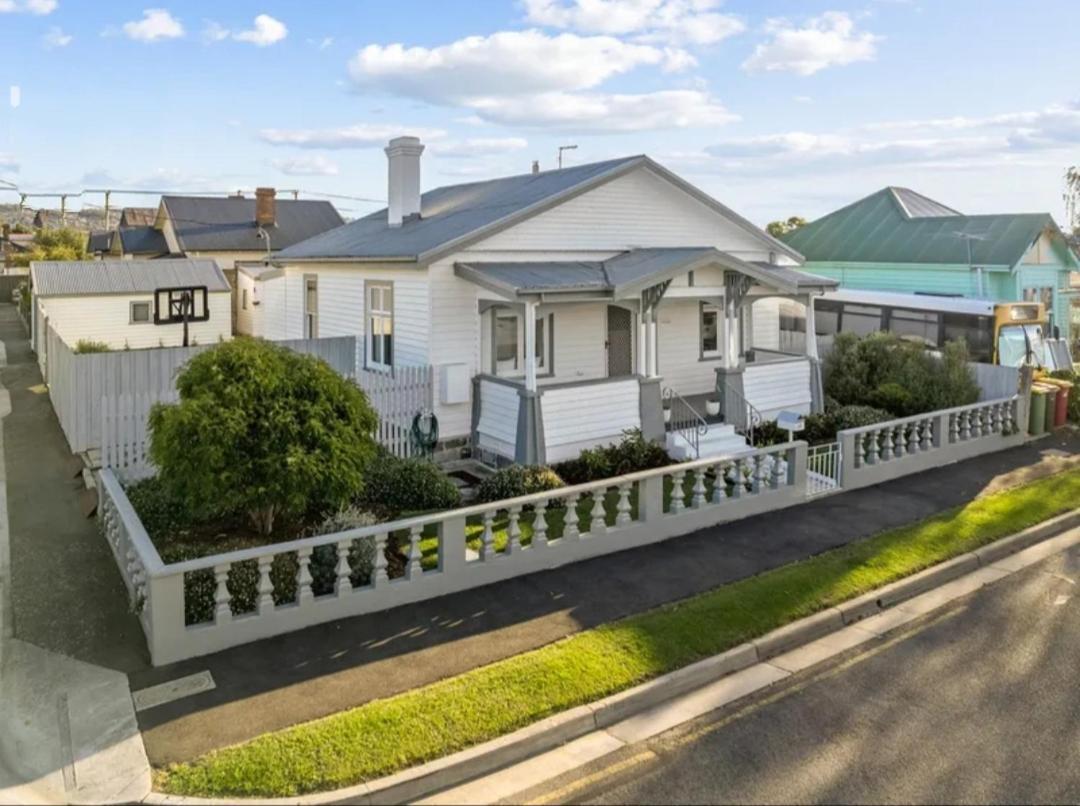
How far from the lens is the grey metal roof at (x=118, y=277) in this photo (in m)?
30.0

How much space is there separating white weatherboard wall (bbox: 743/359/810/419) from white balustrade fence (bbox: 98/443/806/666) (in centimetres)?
554

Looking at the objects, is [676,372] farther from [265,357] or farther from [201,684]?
[201,684]

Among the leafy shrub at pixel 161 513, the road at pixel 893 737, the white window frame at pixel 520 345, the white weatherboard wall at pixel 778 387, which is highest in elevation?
the white window frame at pixel 520 345

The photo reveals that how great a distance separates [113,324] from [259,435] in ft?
82.0

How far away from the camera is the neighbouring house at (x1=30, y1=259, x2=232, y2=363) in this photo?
29.5m

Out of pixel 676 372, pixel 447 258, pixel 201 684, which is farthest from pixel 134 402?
pixel 676 372

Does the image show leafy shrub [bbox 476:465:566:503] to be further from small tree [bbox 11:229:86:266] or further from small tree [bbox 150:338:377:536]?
small tree [bbox 11:229:86:266]

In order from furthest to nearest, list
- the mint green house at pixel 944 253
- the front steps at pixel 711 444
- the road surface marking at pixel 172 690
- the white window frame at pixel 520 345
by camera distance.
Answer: the mint green house at pixel 944 253 → the white window frame at pixel 520 345 → the front steps at pixel 711 444 → the road surface marking at pixel 172 690

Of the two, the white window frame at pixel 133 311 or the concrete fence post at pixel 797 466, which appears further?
the white window frame at pixel 133 311

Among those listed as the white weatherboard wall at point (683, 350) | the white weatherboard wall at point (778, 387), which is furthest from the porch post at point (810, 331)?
the white weatherboard wall at point (683, 350)

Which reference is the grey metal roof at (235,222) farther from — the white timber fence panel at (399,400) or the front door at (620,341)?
the white timber fence panel at (399,400)

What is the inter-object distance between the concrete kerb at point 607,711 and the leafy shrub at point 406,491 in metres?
5.54

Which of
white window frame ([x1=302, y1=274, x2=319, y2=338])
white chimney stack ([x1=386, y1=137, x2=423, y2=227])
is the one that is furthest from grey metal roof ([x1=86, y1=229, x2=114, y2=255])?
white chimney stack ([x1=386, y1=137, x2=423, y2=227])

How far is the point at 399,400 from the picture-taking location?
48.9 ft
